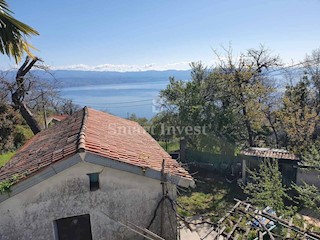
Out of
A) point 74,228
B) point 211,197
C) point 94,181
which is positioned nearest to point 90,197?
point 94,181

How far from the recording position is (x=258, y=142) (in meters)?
25.2

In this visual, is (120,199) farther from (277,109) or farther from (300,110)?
(277,109)

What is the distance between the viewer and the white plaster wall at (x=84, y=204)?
5320 mm

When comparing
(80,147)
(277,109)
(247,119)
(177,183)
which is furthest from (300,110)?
(80,147)

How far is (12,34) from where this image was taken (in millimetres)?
6668

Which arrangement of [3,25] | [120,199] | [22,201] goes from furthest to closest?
1. [3,25]
2. [120,199]
3. [22,201]

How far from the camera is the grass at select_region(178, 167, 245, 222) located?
15678 millimetres

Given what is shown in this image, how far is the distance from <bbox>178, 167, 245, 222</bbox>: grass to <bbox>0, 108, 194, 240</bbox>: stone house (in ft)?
30.9

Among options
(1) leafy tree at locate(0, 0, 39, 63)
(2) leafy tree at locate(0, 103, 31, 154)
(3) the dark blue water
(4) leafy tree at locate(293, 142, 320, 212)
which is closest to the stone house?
(1) leafy tree at locate(0, 0, 39, 63)

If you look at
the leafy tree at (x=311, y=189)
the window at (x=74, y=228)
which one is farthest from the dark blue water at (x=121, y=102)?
the window at (x=74, y=228)

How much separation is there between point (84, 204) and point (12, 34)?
456 cm

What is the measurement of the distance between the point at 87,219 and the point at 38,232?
3.27 feet

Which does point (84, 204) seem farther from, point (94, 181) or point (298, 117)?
point (298, 117)

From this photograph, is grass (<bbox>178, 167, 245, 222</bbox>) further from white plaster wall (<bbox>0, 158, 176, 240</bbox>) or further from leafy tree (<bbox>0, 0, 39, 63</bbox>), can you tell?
leafy tree (<bbox>0, 0, 39, 63</bbox>)
